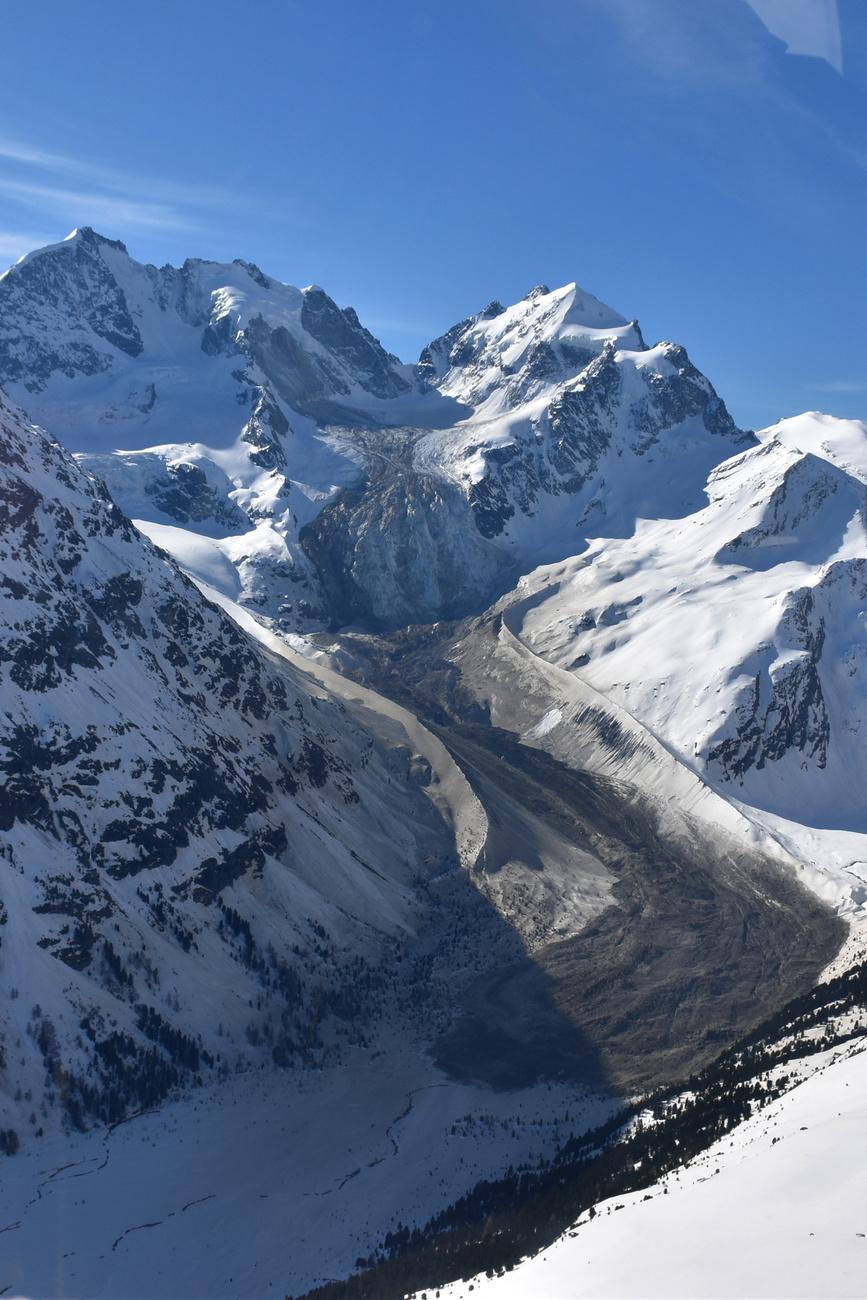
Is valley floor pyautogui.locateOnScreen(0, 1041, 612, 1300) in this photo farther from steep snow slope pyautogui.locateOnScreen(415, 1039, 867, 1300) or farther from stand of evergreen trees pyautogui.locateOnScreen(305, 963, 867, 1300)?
steep snow slope pyautogui.locateOnScreen(415, 1039, 867, 1300)

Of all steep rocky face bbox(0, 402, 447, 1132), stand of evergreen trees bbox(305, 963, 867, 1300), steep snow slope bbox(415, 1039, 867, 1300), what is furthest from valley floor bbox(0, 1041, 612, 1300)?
steep snow slope bbox(415, 1039, 867, 1300)

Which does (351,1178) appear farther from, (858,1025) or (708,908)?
(708,908)

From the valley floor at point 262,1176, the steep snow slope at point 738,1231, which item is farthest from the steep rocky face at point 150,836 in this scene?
the steep snow slope at point 738,1231

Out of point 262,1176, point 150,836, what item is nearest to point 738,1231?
point 262,1176

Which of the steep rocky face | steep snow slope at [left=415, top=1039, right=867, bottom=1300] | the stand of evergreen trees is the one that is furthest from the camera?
the steep rocky face

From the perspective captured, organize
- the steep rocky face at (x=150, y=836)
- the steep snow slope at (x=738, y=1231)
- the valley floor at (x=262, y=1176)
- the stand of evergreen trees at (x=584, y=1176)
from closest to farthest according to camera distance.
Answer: the steep snow slope at (x=738, y=1231), the stand of evergreen trees at (x=584, y=1176), the valley floor at (x=262, y=1176), the steep rocky face at (x=150, y=836)

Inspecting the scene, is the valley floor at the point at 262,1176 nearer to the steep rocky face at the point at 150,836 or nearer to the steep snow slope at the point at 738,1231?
the steep rocky face at the point at 150,836

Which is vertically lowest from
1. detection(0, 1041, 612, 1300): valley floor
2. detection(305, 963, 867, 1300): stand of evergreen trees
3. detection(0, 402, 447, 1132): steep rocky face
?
detection(305, 963, 867, 1300): stand of evergreen trees

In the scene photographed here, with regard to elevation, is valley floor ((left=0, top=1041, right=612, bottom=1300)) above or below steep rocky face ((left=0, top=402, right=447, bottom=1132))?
below
